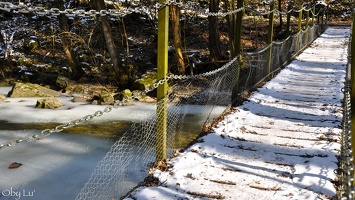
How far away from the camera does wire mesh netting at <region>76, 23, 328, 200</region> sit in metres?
3.88

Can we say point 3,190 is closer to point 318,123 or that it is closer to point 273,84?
point 318,123

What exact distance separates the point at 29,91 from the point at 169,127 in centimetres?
797

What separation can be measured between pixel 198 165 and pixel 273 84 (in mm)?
4127

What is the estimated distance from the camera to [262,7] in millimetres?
26266

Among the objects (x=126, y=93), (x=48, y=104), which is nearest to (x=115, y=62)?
(x=126, y=93)

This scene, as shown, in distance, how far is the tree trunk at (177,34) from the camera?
11172 mm

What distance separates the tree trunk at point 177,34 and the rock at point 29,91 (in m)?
4.01

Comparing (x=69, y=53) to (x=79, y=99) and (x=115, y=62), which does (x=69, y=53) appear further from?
(x=79, y=99)

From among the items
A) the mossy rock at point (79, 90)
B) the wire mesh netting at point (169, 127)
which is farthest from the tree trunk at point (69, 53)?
the wire mesh netting at point (169, 127)

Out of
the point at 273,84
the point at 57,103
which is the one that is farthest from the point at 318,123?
the point at 57,103

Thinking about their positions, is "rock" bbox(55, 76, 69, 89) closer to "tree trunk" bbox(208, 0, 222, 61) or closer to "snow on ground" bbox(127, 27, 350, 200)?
"tree trunk" bbox(208, 0, 222, 61)

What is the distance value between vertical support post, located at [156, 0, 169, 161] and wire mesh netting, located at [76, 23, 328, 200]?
3 centimetres

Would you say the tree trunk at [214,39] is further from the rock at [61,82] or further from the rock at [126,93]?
the rock at [61,82]

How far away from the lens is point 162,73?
324 centimetres
